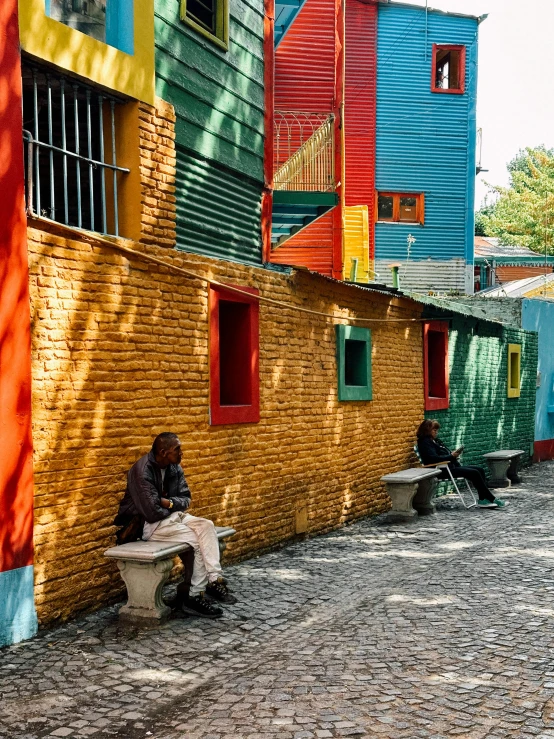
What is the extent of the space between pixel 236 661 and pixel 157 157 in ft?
14.9

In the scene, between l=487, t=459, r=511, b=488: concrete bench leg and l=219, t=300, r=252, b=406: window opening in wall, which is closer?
l=219, t=300, r=252, b=406: window opening in wall

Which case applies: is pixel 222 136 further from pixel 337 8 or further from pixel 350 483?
pixel 337 8

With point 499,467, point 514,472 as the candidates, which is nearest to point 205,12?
point 499,467

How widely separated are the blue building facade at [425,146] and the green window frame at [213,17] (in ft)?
47.0

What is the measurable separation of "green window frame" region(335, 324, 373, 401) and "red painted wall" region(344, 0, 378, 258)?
11464 mm

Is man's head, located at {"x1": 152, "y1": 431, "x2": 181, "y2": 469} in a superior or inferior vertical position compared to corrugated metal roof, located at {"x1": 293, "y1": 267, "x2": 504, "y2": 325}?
inferior

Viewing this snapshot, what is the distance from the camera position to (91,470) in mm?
7023

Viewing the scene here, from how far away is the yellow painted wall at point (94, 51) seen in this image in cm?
665

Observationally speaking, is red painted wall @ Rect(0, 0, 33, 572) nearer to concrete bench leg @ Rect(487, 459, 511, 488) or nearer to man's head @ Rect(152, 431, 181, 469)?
man's head @ Rect(152, 431, 181, 469)

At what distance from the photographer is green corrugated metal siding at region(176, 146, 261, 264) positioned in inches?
349

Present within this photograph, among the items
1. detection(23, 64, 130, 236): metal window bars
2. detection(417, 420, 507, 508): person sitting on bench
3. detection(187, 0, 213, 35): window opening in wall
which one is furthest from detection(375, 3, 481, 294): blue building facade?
detection(23, 64, 130, 236): metal window bars

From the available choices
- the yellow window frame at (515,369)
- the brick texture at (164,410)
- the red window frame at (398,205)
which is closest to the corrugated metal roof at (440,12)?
the red window frame at (398,205)

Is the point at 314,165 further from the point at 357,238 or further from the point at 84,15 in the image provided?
the point at 84,15

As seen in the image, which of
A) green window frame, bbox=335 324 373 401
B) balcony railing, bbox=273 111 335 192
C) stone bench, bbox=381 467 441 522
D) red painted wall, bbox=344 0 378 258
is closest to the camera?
green window frame, bbox=335 324 373 401
